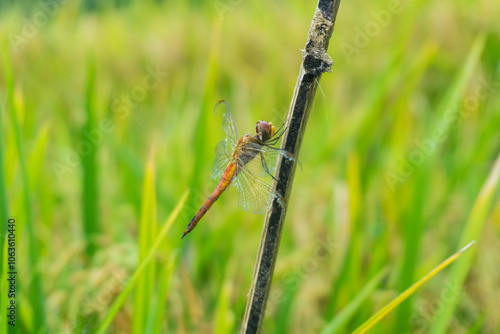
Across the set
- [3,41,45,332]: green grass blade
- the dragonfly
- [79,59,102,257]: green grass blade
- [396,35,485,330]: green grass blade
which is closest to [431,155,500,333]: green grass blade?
[396,35,485,330]: green grass blade

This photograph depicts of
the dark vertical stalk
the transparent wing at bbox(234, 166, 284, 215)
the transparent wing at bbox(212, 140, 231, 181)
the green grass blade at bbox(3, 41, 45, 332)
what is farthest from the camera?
the green grass blade at bbox(3, 41, 45, 332)

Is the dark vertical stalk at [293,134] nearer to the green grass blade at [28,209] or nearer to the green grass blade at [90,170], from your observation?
the green grass blade at [28,209]

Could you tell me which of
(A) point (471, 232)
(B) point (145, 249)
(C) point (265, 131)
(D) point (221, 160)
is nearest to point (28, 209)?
(B) point (145, 249)

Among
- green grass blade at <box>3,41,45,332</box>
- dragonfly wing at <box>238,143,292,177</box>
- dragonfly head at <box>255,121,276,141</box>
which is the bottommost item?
green grass blade at <box>3,41,45,332</box>

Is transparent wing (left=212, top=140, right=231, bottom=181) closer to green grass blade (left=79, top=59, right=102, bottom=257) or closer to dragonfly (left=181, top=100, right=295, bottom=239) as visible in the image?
dragonfly (left=181, top=100, right=295, bottom=239)

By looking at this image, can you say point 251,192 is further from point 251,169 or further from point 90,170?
point 90,170

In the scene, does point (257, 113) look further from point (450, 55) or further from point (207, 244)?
point (450, 55)

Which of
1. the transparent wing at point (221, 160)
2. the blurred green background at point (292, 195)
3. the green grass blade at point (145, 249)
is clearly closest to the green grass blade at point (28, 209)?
the blurred green background at point (292, 195)

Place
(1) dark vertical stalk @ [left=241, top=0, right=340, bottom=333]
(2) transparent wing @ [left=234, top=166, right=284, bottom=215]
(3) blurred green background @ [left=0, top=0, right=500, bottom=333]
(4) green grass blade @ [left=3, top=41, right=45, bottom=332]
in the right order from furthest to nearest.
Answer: (3) blurred green background @ [left=0, top=0, right=500, bottom=333], (4) green grass blade @ [left=3, top=41, right=45, bottom=332], (2) transparent wing @ [left=234, top=166, right=284, bottom=215], (1) dark vertical stalk @ [left=241, top=0, right=340, bottom=333]
